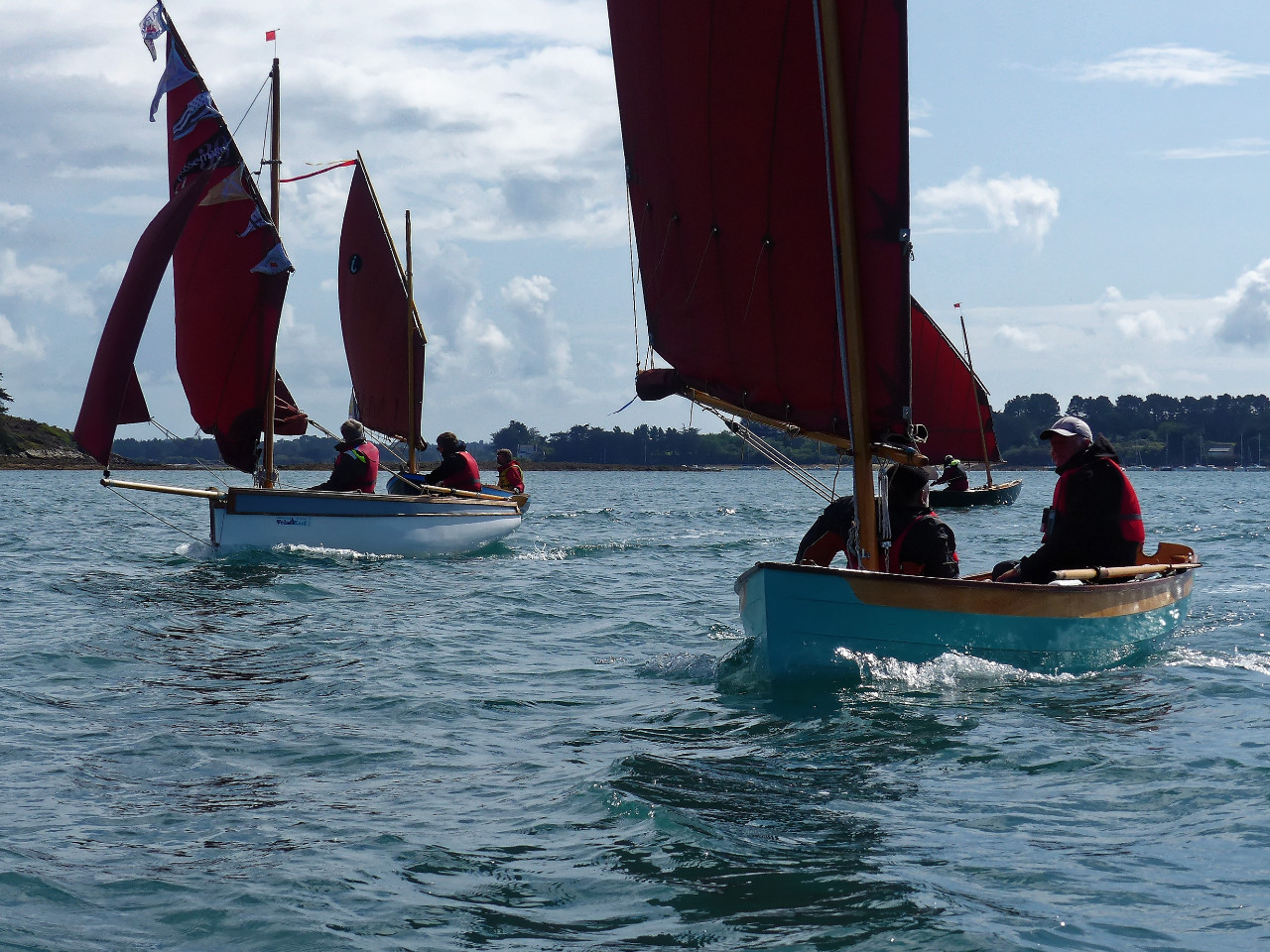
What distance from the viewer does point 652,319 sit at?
11328 mm

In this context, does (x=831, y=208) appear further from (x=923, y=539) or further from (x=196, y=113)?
(x=196, y=113)

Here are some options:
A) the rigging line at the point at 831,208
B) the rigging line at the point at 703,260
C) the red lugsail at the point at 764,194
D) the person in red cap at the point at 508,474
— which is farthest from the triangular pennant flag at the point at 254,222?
the rigging line at the point at 831,208

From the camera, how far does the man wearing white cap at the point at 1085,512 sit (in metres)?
10.0

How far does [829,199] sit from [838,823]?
4.90 m

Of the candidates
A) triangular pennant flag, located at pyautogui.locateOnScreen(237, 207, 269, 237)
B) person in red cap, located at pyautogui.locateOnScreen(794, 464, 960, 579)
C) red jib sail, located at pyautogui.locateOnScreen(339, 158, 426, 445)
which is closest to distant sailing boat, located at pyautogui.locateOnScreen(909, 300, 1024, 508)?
red jib sail, located at pyautogui.locateOnScreen(339, 158, 426, 445)

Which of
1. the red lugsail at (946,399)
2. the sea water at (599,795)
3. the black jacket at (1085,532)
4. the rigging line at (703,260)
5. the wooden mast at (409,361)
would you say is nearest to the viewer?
the sea water at (599,795)

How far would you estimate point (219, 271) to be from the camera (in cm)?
2042

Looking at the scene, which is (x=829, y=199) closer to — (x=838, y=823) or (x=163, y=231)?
(x=838, y=823)

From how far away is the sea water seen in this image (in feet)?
15.8

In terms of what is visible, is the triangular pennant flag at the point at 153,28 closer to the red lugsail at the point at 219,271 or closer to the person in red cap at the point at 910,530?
the red lugsail at the point at 219,271

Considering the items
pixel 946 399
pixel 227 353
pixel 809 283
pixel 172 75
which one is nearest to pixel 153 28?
pixel 172 75

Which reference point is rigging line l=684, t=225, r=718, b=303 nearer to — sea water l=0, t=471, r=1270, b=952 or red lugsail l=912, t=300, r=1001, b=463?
sea water l=0, t=471, r=1270, b=952

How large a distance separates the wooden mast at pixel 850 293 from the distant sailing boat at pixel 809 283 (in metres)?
0.01

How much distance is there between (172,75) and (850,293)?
16.0 metres
